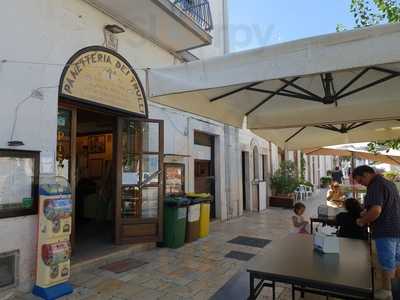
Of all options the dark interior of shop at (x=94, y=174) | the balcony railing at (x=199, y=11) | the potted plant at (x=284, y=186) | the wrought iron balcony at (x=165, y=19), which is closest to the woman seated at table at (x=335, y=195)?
the wrought iron balcony at (x=165, y=19)

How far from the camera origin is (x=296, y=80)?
373 cm

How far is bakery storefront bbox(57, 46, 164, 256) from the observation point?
446 cm

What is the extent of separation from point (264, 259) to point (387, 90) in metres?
2.62

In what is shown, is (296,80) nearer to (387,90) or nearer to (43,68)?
(387,90)

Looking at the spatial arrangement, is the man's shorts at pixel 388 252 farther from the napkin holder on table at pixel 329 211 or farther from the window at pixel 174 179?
the window at pixel 174 179

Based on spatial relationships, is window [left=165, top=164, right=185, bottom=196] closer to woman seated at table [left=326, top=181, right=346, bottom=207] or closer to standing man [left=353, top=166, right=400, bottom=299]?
woman seated at table [left=326, top=181, right=346, bottom=207]

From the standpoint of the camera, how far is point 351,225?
12.0ft

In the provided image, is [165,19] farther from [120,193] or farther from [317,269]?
[317,269]

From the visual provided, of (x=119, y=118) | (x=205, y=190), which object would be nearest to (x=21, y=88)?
(x=119, y=118)

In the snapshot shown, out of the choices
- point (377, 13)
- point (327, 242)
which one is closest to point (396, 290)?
point (327, 242)

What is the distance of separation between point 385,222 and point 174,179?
4191 millimetres

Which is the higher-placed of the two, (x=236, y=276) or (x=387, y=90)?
(x=387, y=90)

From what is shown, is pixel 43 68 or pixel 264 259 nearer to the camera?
pixel 264 259

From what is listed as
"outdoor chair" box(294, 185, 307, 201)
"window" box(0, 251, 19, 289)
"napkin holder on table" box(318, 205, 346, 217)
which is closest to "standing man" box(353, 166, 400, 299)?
"napkin holder on table" box(318, 205, 346, 217)
